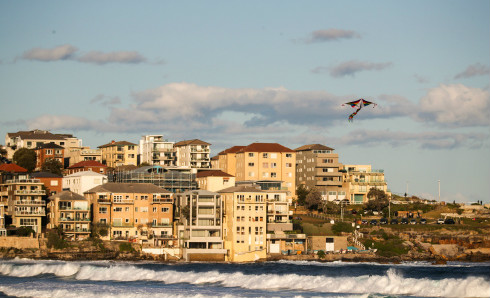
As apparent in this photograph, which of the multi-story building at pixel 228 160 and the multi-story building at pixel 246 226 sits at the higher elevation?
the multi-story building at pixel 228 160

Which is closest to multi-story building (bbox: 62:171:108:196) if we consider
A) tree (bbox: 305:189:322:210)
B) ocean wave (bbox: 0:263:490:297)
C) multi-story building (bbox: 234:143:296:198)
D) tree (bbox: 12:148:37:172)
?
tree (bbox: 12:148:37:172)

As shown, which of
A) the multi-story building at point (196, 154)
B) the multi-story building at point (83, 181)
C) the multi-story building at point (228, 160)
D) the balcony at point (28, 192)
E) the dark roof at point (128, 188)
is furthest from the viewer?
the multi-story building at point (196, 154)

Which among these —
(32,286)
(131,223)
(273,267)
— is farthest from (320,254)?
(32,286)

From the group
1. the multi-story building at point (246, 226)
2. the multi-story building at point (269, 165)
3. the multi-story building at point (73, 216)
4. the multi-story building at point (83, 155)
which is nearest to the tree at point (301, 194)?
the multi-story building at point (269, 165)

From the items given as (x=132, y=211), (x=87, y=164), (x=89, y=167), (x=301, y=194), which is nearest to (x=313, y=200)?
(x=301, y=194)

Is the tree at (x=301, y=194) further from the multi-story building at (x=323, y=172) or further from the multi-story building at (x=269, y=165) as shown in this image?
the multi-story building at (x=323, y=172)

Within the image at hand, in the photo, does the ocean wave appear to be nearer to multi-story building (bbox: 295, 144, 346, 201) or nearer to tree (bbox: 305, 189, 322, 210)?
tree (bbox: 305, 189, 322, 210)

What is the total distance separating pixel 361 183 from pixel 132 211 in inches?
1765

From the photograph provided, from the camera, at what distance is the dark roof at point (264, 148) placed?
136 meters

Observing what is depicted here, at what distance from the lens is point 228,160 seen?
142250mm

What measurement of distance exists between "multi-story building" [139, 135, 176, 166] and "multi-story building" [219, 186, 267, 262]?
42.8m

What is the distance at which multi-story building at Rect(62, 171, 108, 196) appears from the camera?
11731 centimetres

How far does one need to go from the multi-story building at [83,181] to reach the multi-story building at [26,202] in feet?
20.1

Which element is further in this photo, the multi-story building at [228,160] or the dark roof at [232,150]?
the dark roof at [232,150]
